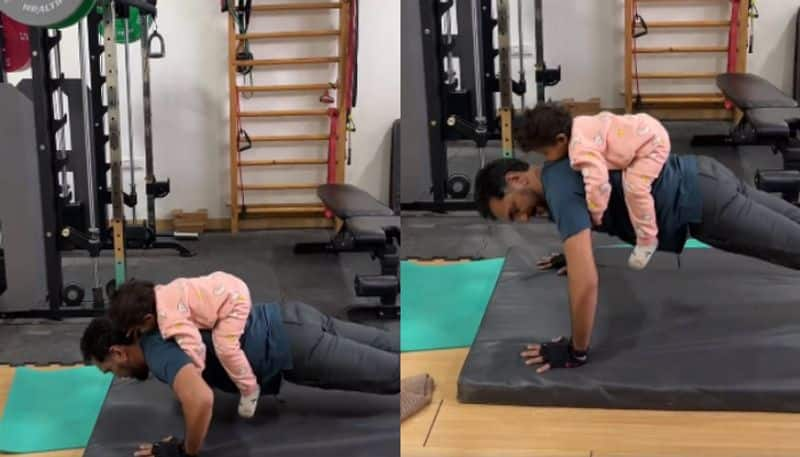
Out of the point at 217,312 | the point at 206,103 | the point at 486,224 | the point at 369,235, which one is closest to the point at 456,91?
the point at 486,224

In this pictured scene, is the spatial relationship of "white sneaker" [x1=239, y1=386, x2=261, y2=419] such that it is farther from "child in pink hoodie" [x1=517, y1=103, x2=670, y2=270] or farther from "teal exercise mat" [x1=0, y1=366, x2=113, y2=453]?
"child in pink hoodie" [x1=517, y1=103, x2=670, y2=270]

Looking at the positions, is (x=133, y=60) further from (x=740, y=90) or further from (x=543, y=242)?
(x=740, y=90)

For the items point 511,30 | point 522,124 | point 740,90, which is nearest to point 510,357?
point 522,124

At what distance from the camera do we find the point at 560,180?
102 inches

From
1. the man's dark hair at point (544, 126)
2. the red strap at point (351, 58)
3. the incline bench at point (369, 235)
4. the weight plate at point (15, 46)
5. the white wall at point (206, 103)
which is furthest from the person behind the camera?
the white wall at point (206, 103)

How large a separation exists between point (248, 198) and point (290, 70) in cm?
57

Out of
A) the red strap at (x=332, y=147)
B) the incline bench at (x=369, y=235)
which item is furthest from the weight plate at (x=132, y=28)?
the incline bench at (x=369, y=235)

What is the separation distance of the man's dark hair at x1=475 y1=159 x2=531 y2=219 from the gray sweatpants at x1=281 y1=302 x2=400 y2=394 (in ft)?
1.83

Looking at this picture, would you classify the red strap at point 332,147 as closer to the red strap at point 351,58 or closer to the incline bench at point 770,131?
the red strap at point 351,58

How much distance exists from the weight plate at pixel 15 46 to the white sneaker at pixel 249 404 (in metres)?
1.73

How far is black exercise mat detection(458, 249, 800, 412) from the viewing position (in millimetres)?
2422

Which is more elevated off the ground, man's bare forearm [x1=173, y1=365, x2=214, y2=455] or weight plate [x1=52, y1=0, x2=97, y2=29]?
weight plate [x1=52, y1=0, x2=97, y2=29]

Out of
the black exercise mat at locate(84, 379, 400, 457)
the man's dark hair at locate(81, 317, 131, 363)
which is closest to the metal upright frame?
the black exercise mat at locate(84, 379, 400, 457)

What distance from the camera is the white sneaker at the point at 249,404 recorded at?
270 centimetres
